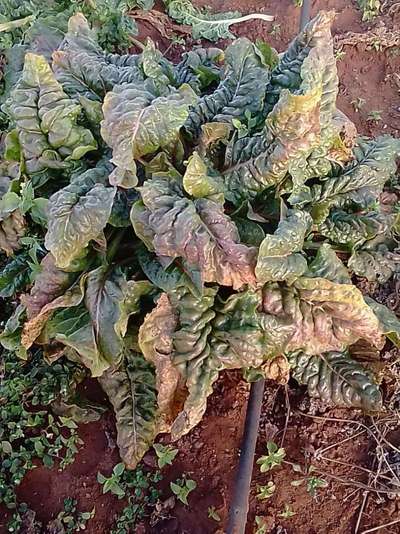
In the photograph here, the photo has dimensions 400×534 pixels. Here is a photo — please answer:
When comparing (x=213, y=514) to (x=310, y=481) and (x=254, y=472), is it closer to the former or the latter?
(x=254, y=472)

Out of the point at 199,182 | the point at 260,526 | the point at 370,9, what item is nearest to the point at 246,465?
the point at 260,526

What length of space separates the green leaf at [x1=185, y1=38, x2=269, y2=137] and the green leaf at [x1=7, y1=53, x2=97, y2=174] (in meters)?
0.47

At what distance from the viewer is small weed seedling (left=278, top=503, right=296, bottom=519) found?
299cm

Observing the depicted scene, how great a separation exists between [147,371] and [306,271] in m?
0.85

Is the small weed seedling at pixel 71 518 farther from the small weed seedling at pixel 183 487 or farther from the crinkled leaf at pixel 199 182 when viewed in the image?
the crinkled leaf at pixel 199 182

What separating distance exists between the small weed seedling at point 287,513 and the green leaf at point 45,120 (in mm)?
1754

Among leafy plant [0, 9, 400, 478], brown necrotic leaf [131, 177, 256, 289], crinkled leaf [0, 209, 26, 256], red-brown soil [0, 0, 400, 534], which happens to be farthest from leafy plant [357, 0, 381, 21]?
crinkled leaf [0, 209, 26, 256]

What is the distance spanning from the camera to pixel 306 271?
275 centimetres

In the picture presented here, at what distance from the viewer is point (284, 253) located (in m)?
2.53

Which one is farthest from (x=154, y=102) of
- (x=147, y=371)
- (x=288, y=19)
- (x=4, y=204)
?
(x=288, y=19)

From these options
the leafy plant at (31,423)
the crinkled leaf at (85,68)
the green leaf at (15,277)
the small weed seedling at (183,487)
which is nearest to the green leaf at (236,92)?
the crinkled leaf at (85,68)

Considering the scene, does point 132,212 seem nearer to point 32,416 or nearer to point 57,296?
point 57,296

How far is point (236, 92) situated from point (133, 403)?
4.65ft

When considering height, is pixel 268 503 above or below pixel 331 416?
below
